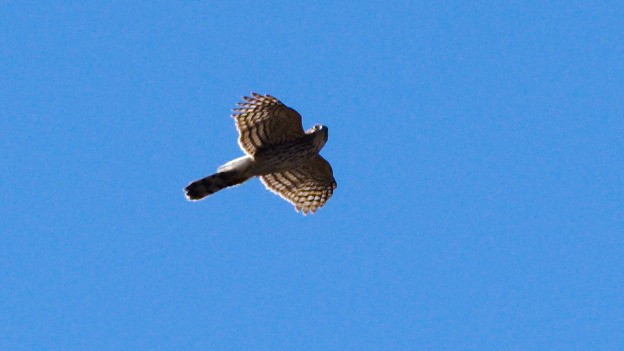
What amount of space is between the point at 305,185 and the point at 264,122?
6.35 feet

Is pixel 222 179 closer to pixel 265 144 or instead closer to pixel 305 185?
pixel 265 144

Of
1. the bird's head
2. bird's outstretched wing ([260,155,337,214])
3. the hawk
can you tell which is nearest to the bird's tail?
the hawk

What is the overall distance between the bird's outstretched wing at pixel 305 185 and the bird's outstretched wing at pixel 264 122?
4.06 ft

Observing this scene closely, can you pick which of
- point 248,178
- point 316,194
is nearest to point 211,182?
point 248,178

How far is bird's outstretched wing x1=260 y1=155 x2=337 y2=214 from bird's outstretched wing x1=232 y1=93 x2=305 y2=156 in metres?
1.24

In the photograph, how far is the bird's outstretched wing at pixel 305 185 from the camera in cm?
2295

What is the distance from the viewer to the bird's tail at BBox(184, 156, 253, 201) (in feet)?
70.6

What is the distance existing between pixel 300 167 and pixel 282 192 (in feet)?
1.88

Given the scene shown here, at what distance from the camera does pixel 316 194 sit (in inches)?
913

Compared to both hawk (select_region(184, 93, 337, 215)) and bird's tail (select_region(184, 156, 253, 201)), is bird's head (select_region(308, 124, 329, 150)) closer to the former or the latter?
hawk (select_region(184, 93, 337, 215))

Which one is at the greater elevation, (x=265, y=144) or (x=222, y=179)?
(x=265, y=144)

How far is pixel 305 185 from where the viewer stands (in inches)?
910

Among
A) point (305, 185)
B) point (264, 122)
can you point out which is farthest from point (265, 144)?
point (305, 185)

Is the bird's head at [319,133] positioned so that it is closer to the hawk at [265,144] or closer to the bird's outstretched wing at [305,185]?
the hawk at [265,144]
